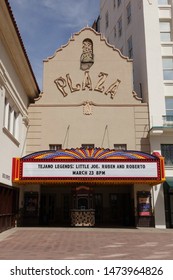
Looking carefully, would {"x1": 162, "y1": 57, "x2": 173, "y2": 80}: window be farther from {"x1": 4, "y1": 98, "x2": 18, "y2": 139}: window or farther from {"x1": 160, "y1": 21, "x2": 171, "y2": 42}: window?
{"x1": 4, "y1": 98, "x2": 18, "y2": 139}: window

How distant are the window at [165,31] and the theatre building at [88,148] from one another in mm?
3692

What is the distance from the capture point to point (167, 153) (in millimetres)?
23688

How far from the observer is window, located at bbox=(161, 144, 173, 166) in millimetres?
23500

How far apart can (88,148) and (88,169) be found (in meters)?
1.53

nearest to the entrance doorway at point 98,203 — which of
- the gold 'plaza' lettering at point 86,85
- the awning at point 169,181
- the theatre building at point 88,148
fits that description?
the theatre building at point 88,148

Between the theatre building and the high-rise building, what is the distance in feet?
2.21

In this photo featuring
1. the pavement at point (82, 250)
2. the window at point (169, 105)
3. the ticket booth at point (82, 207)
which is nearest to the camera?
the pavement at point (82, 250)

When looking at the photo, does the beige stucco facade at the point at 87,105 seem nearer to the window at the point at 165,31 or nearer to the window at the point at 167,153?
the window at the point at 167,153

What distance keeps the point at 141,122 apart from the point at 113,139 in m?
2.58

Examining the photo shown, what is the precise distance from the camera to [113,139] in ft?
78.9

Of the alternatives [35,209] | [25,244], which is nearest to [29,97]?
[35,209]

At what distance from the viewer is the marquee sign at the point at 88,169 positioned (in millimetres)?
20172

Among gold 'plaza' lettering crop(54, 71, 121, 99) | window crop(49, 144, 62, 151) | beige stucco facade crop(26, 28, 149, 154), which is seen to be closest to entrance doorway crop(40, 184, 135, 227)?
window crop(49, 144, 62, 151)
